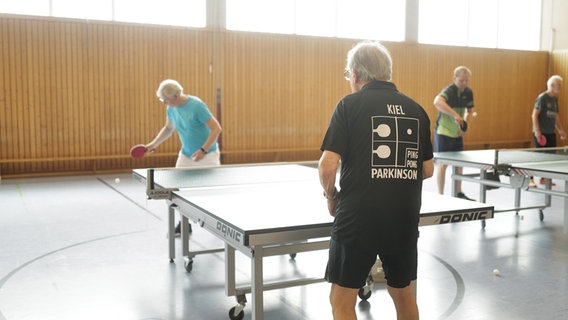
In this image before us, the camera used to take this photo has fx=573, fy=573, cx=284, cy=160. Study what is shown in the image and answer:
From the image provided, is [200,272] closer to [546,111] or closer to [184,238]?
[184,238]

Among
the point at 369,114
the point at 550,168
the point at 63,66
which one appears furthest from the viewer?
the point at 63,66

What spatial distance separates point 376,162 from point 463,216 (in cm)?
102

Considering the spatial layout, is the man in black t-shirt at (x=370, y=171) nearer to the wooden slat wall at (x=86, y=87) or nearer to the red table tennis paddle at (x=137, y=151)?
the red table tennis paddle at (x=137, y=151)

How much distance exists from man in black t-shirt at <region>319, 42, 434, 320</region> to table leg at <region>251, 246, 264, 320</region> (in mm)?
507

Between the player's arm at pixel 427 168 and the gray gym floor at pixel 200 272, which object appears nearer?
the player's arm at pixel 427 168

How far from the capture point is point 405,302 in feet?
8.39

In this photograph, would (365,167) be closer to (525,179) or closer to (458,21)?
(525,179)

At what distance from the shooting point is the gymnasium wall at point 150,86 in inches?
399

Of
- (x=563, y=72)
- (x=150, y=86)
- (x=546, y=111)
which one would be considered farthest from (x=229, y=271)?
(x=563, y=72)

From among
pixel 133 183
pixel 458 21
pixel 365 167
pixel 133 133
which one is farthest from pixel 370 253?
pixel 458 21

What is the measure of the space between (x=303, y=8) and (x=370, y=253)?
35.7 ft

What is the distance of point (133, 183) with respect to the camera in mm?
9367

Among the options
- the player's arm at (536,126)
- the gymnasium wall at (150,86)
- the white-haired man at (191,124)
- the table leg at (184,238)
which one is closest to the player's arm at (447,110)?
the player's arm at (536,126)

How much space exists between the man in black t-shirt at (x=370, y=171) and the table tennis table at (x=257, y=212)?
0.38 metres
